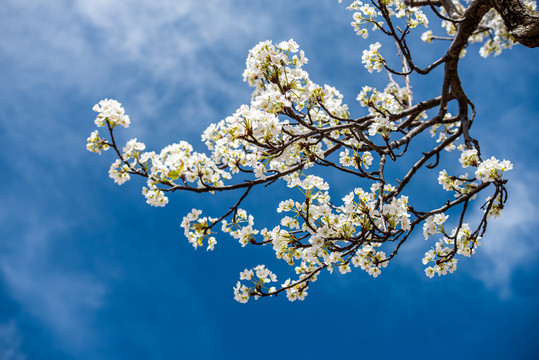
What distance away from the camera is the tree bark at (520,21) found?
16.0 ft

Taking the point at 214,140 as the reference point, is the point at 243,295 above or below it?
below

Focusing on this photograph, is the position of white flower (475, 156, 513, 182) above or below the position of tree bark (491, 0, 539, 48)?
below

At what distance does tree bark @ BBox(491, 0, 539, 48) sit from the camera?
4.88 m

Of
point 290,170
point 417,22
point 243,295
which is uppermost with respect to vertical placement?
point 417,22

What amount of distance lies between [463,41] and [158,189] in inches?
193

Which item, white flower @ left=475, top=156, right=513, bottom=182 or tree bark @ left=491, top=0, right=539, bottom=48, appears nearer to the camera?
white flower @ left=475, top=156, right=513, bottom=182

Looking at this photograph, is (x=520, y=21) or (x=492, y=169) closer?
(x=492, y=169)

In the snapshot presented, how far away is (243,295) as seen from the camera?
530 centimetres

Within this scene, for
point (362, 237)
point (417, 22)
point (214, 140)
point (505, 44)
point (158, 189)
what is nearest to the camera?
point (158, 189)

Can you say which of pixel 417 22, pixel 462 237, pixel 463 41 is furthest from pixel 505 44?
pixel 462 237

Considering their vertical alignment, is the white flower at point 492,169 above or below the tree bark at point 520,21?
below

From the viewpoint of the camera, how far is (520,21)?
5023 mm

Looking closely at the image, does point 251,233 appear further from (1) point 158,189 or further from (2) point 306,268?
(1) point 158,189

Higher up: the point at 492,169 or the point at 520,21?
the point at 520,21
